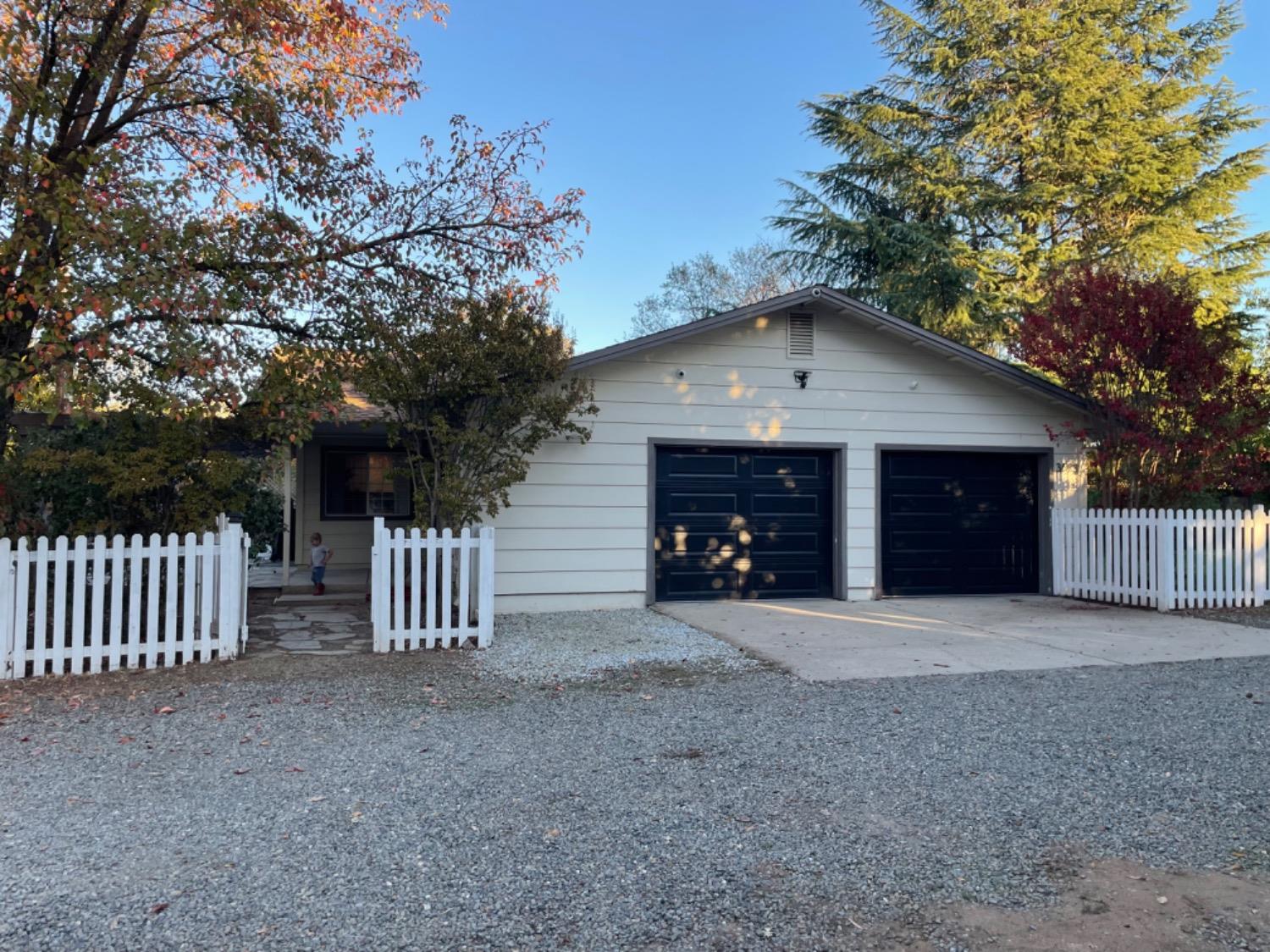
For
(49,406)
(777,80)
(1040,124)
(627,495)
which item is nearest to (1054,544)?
(627,495)

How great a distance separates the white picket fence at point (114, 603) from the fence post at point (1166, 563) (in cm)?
976

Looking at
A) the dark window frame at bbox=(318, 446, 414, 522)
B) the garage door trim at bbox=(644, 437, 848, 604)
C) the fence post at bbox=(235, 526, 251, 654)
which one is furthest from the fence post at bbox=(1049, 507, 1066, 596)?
the fence post at bbox=(235, 526, 251, 654)

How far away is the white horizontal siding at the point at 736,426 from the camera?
9758 millimetres

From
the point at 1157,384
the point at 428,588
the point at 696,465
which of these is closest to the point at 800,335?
the point at 696,465

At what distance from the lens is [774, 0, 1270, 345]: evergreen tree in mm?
19719

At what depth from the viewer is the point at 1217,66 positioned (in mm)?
21000

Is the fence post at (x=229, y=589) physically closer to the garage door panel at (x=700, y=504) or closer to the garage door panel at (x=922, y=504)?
the garage door panel at (x=700, y=504)

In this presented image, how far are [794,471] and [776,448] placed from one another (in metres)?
0.43

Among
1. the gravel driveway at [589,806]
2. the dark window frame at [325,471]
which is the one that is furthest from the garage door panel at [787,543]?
the dark window frame at [325,471]

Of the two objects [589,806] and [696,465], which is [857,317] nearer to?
[696,465]

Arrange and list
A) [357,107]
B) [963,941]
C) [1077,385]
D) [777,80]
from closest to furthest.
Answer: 1. [963,941]
2. [357,107]
3. [1077,385]
4. [777,80]

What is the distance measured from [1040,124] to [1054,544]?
13.8 metres

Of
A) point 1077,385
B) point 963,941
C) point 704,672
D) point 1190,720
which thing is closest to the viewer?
point 963,941

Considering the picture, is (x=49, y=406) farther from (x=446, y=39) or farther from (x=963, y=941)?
(x=963, y=941)
